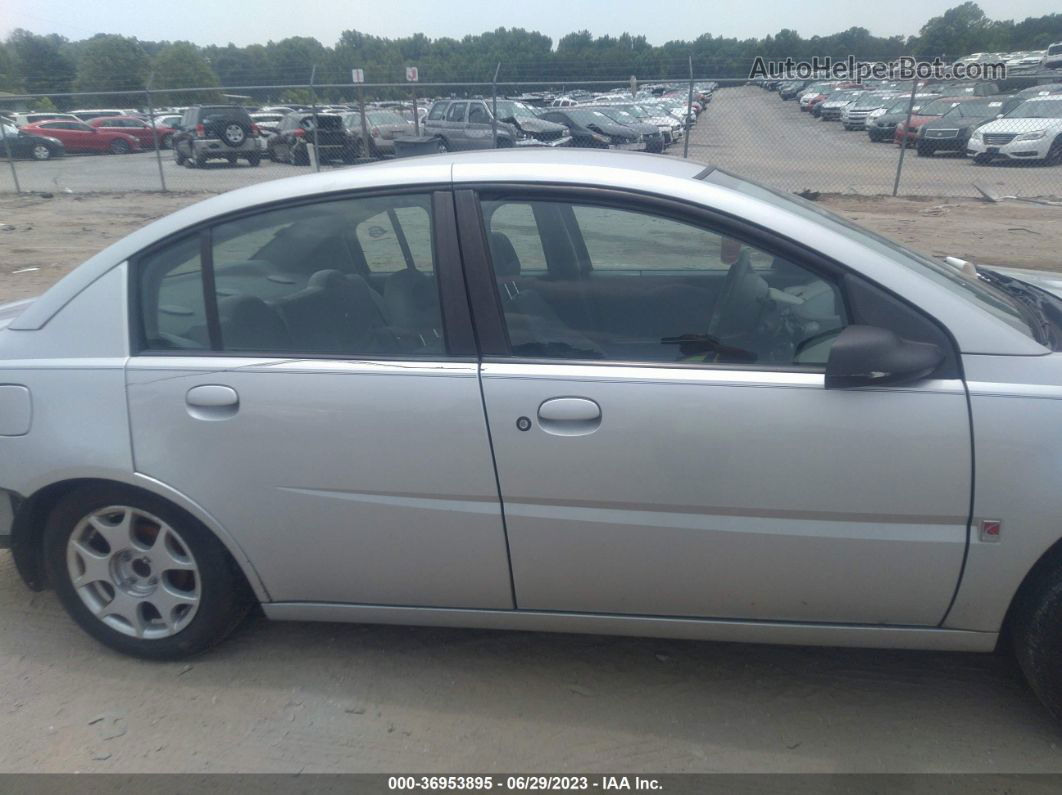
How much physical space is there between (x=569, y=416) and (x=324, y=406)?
29.9 inches

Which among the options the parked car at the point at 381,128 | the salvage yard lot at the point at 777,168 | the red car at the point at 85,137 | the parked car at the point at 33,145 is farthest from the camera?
the red car at the point at 85,137

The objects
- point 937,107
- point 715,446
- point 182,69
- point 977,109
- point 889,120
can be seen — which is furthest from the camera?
point 182,69

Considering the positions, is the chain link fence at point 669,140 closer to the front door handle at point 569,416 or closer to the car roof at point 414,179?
the car roof at point 414,179

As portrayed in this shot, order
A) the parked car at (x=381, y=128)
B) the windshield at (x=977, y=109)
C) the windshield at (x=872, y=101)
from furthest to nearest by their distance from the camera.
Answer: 1. the windshield at (x=872, y=101)
2. the windshield at (x=977, y=109)
3. the parked car at (x=381, y=128)

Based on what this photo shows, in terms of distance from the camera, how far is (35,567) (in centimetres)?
319

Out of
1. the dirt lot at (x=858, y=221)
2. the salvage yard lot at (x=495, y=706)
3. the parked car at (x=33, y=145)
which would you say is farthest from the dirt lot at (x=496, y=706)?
the parked car at (x=33, y=145)

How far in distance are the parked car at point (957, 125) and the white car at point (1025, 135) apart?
0.45 meters

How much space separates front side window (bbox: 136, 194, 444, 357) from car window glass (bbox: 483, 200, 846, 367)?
32 cm

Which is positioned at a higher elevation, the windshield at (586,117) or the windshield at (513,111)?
the windshield at (513,111)

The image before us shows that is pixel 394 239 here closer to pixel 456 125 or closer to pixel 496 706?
pixel 496 706

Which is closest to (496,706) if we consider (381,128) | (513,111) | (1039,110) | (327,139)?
(327,139)

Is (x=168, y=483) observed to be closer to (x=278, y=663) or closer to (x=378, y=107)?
(x=278, y=663)

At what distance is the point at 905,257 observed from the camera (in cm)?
297

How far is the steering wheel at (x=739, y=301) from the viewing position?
9.18 ft
